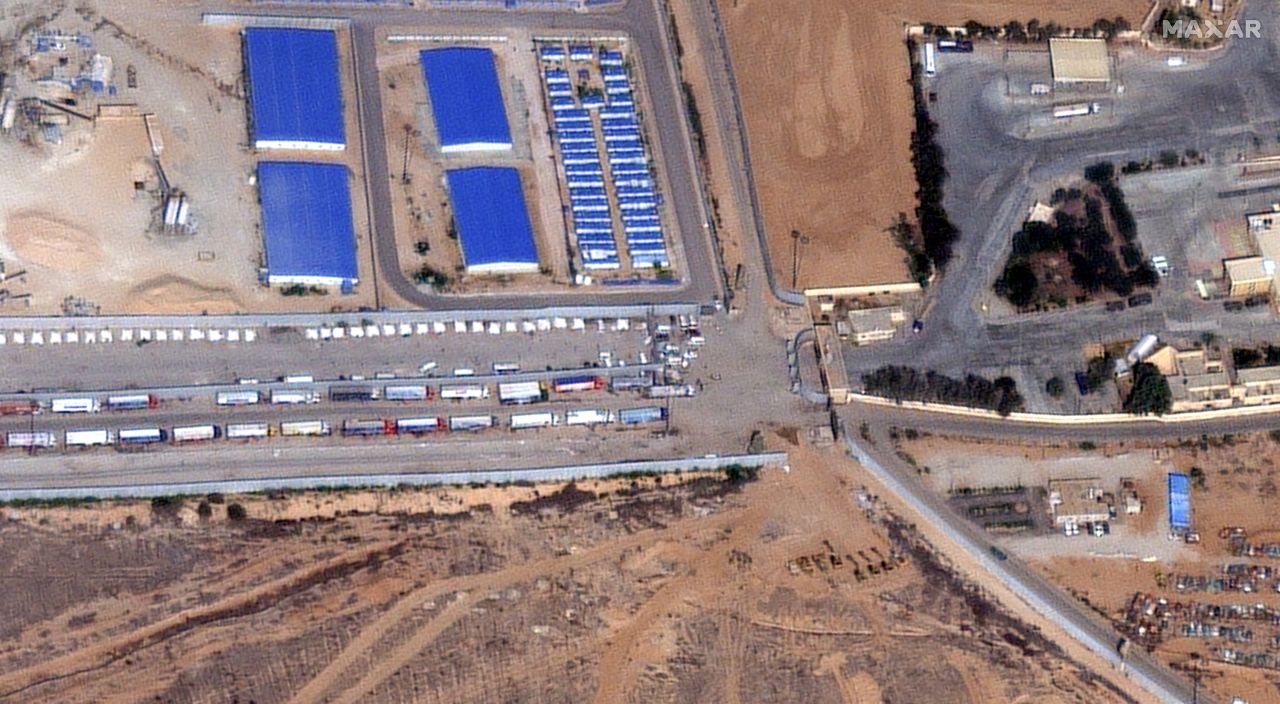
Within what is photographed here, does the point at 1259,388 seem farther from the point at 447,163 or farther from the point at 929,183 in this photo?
the point at 447,163

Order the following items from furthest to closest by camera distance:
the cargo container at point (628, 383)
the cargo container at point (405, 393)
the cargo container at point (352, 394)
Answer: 1. the cargo container at point (628, 383)
2. the cargo container at point (405, 393)
3. the cargo container at point (352, 394)

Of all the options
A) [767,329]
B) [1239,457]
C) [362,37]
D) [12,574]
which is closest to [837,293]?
[767,329]

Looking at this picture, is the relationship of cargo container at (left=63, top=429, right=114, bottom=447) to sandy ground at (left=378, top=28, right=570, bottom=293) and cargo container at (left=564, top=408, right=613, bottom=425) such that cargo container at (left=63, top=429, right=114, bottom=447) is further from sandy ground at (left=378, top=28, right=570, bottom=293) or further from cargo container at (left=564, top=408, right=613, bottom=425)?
cargo container at (left=564, top=408, right=613, bottom=425)

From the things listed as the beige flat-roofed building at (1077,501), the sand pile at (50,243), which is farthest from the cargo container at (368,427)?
the beige flat-roofed building at (1077,501)

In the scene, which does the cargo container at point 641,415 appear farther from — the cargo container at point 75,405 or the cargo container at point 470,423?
the cargo container at point 75,405

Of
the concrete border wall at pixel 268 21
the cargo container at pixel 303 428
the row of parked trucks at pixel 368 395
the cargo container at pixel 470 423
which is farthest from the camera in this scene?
the concrete border wall at pixel 268 21

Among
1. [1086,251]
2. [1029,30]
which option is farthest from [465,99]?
[1086,251]

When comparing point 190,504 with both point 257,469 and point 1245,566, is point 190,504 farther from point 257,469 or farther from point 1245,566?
point 1245,566

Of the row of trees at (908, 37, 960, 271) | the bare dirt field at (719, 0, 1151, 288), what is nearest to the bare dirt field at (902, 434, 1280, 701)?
the row of trees at (908, 37, 960, 271)
